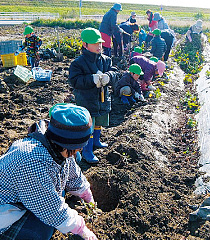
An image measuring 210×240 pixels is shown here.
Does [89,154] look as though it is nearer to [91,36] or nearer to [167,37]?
[91,36]

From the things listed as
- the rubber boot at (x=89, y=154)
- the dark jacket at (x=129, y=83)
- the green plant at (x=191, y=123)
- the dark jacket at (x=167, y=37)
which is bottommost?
the green plant at (x=191, y=123)

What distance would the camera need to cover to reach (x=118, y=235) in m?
2.65

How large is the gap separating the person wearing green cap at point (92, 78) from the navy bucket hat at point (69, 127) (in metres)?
1.56

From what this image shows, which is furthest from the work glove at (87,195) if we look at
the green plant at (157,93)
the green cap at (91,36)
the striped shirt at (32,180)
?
the green plant at (157,93)

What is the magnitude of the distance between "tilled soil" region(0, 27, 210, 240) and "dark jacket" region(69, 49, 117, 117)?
2.41 ft

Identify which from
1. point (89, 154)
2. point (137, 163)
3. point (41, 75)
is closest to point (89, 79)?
point (89, 154)

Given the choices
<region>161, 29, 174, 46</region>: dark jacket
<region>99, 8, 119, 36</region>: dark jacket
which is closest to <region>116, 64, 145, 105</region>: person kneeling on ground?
<region>99, 8, 119, 36</region>: dark jacket

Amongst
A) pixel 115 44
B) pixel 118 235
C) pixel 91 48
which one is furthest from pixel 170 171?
pixel 115 44

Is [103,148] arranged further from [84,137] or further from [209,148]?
[84,137]

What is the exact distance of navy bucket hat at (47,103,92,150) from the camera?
185 centimetres

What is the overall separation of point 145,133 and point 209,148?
990mm

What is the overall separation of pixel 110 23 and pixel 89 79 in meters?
4.89

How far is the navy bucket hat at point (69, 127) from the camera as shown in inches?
72.7

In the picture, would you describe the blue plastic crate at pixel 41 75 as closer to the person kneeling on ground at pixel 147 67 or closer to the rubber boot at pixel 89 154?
the person kneeling on ground at pixel 147 67
